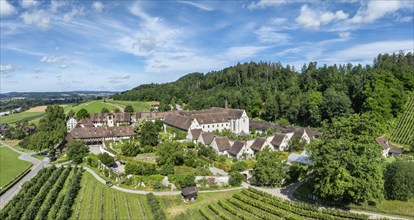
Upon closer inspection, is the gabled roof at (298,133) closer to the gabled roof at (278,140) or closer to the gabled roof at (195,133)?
the gabled roof at (278,140)

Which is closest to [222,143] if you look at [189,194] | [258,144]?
[258,144]

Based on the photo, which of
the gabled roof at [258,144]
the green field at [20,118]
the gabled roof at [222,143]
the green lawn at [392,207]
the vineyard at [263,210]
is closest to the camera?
the vineyard at [263,210]

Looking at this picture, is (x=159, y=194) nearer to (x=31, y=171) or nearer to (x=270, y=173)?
(x=270, y=173)

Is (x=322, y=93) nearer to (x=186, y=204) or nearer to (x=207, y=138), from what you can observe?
(x=207, y=138)

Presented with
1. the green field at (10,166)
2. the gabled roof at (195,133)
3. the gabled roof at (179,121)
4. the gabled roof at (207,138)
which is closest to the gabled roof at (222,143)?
the gabled roof at (207,138)

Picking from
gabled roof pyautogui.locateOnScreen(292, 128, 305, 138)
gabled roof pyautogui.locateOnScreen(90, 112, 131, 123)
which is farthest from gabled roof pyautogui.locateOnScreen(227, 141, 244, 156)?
gabled roof pyautogui.locateOnScreen(90, 112, 131, 123)

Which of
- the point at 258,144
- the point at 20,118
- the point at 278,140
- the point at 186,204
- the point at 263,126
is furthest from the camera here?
the point at 20,118
